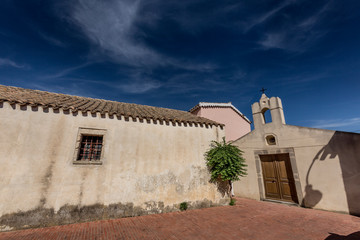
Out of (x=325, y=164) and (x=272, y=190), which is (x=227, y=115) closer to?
(x=272, y=190)

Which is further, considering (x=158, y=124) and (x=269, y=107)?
(x=269, y=107)

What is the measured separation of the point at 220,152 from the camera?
8336 mm

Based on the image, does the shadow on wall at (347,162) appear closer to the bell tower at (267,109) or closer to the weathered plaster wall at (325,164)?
the weathered plaster wall at (325,164)

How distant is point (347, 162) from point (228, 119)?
8164 millimetres

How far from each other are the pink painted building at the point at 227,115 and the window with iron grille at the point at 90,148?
8.30m

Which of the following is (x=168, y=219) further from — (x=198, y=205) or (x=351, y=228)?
(x=351, y=228)

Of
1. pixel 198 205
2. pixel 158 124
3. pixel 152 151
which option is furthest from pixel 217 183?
pixel 158 124

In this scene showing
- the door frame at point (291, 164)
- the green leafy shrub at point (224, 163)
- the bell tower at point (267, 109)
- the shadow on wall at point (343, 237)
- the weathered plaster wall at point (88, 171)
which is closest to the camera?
the shadow on wall at point (343, 237)

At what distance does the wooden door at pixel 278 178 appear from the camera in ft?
28.1

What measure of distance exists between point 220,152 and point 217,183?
188cm

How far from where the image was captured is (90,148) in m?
6.80

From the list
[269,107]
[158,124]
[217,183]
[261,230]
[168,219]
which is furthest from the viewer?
[269,107]

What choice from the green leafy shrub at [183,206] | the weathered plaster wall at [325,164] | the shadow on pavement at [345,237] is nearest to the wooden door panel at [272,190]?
the weathered plaster wall at [325,164]

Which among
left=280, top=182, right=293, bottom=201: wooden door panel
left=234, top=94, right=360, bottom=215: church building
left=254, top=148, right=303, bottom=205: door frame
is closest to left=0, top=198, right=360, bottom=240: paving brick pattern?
left=234, top=94, right=360, bottom=215: church building
